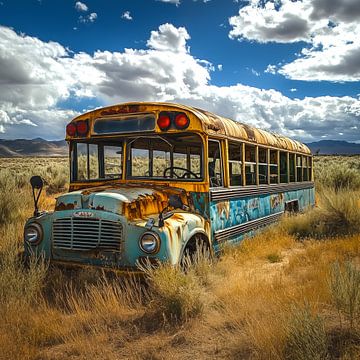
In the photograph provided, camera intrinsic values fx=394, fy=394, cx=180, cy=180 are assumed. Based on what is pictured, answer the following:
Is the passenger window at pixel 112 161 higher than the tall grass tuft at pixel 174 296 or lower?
higher

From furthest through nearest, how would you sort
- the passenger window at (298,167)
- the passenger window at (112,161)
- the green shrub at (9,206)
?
1. the passenger window at (298,167)
2. the green shrub at (9,206)
3. the passenger window at (112,161)

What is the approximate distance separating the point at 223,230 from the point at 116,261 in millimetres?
2005

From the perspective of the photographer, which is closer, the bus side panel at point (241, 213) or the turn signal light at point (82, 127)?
the bus side panel at point (241, 213)

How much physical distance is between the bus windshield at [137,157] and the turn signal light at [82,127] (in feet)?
0.59

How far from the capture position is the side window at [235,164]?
600 centimetres

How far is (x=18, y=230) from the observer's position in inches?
291

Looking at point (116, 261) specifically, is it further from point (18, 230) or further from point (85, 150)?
point (18, 230)

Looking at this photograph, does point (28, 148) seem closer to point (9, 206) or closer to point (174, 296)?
point (9, 206)

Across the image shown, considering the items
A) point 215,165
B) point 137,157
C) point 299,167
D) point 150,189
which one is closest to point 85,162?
point 137,157

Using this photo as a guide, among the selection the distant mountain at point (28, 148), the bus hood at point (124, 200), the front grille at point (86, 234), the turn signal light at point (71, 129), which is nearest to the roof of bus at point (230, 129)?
the turn signal light at point (71, 129)

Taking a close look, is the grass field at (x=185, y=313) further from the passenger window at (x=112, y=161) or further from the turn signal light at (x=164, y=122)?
the turn signal light at (x=164, y=122)

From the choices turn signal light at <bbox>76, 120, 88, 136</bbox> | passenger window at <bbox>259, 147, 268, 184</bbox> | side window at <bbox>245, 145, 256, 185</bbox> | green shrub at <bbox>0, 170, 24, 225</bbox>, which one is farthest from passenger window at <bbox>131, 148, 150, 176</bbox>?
green shrub at <bbox>0, 170, 24, 225</bbox>

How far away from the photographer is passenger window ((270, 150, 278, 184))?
311 inches

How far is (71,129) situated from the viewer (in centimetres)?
570
